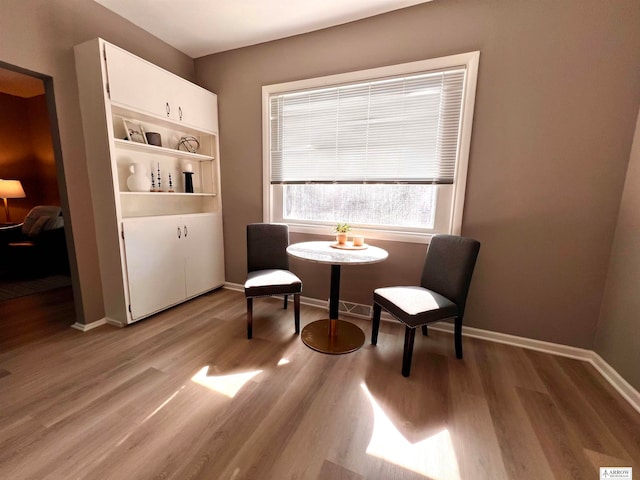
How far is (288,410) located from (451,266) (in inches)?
56.8

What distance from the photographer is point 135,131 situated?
7.96 feet

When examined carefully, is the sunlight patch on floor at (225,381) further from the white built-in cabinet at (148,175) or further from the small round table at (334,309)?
the white built-in cabinet at (148,175)

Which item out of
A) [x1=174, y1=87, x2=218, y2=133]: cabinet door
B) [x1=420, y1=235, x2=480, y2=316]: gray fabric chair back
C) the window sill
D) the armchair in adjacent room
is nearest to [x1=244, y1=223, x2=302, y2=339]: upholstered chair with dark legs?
the window sill

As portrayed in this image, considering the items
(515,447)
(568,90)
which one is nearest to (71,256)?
(515,447)

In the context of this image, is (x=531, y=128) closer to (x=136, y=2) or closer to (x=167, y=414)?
A: (x=167, y=414)

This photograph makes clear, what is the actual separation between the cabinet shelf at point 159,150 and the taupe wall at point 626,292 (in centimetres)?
353

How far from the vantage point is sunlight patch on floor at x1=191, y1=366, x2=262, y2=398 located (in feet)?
5.20

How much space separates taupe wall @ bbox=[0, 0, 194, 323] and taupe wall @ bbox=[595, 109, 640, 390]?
391 cm

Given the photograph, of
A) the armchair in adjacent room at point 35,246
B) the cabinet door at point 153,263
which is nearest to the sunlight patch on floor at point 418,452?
the cabinet door at point 153,263

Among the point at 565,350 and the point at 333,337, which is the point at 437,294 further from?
the point at 565,350

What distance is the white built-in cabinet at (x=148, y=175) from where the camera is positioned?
2.05m

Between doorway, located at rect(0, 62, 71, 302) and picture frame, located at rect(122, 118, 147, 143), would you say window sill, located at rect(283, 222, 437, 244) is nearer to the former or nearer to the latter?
picture frame, located at rect(122, 118, 147, 143)

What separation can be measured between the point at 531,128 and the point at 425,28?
3.73ft

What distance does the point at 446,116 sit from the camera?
7.01ft
